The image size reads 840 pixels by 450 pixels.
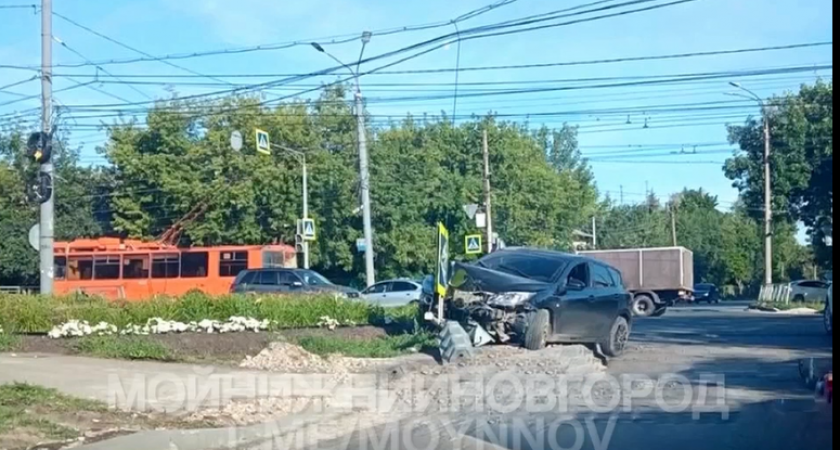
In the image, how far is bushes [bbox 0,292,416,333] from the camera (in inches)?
837

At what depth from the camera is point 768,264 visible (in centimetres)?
5031

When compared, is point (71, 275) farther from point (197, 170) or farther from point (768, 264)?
point (768, 264)

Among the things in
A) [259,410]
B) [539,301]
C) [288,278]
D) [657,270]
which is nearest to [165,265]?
[288,278]

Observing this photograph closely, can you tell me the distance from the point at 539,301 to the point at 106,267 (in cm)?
3129

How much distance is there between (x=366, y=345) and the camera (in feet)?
66.8

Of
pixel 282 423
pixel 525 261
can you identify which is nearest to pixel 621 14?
pixel 525 261

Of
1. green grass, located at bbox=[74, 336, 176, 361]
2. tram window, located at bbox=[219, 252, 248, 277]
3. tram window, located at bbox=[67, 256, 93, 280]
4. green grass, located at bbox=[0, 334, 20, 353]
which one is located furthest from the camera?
tram window, located at bbox=[67, 256, 93, 280]

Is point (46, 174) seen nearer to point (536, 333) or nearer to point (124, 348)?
point (124, 348)

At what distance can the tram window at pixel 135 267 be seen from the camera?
45750 mm

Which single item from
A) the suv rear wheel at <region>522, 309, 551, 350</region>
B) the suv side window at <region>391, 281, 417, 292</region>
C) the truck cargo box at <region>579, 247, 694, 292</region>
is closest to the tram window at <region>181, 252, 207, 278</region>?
the suv side window at <region>391, 281, 417, 292</region>

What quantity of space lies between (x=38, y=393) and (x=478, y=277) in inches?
311

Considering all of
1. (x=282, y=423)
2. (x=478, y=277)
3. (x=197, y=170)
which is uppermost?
(x=197, y=170)

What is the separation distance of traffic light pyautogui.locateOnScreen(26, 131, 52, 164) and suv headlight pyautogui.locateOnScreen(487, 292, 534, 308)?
11999 millimetres

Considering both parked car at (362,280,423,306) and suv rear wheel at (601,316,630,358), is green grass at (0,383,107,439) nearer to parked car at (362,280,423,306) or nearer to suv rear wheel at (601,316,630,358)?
suv rear wheel at (601,316,630,358)
